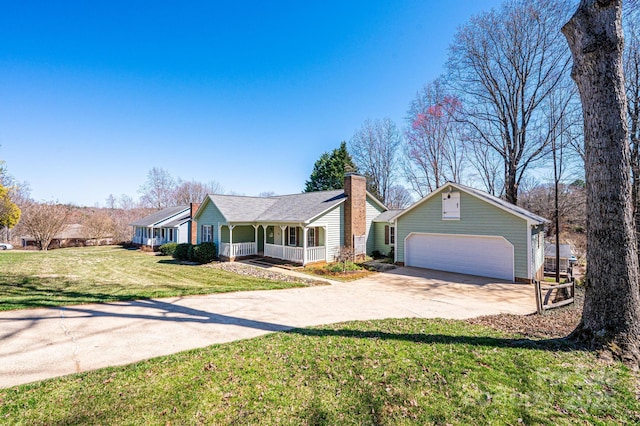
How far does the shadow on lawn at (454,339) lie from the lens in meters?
4.95

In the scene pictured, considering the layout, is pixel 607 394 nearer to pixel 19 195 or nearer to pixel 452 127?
pixel 452 127

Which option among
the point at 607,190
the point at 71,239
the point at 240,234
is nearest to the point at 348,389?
the point at 607,190

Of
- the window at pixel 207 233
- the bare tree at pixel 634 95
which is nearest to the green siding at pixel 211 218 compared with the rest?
the window at pixel 207 233

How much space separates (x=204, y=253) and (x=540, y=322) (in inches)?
707

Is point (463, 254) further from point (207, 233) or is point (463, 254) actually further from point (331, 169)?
point (331, 169)

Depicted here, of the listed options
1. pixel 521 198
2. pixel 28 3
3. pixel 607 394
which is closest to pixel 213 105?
pixel 28 3

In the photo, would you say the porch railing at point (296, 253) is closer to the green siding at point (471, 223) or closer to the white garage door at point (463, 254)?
the green siding at point (471, 223)

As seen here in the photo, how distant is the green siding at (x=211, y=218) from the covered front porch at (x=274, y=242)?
28.0 inches

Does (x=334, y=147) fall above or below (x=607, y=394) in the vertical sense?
above

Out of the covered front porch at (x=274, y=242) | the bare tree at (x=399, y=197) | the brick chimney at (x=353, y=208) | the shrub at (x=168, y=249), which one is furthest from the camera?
the bare tree at (x=399, y=197)

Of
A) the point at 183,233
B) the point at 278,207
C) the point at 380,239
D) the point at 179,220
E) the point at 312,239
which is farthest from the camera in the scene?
the point at 179,220

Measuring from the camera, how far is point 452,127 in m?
24.7

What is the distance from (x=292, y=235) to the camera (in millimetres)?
19406

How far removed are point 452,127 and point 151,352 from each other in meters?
26.6
